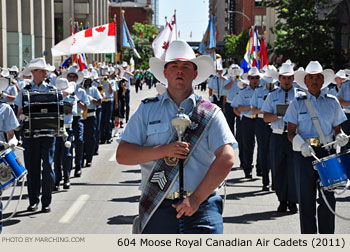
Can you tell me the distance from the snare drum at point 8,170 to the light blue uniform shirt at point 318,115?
3079mm

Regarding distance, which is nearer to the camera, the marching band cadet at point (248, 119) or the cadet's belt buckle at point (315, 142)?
the cadet's belt buckle at point (315, 142)

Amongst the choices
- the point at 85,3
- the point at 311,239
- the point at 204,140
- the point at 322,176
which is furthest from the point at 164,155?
the point at 85,3

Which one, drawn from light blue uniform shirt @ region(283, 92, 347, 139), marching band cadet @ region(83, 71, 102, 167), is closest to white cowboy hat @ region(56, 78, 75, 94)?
marching band cadet @ region(83, 71, 102, 167)

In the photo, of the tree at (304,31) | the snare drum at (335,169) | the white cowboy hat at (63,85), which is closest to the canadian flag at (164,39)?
the white cowboy hat at (63,85)

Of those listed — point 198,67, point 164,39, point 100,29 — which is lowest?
point 198,67

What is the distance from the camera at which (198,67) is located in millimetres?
5051

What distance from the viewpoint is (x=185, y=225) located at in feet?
15.3

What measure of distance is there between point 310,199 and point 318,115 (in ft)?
3.10

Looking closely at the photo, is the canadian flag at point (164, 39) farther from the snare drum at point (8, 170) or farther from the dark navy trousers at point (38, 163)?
the snare drum at point (8, 170)

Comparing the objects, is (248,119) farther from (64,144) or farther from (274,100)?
(64,144)

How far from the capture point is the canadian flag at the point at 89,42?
2142cm

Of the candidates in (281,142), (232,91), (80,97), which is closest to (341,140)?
(281,142)

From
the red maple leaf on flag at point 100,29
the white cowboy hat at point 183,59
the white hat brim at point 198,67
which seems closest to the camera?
the white cowboy hat at point 183,59

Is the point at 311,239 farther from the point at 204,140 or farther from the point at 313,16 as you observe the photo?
the point at 313,16
